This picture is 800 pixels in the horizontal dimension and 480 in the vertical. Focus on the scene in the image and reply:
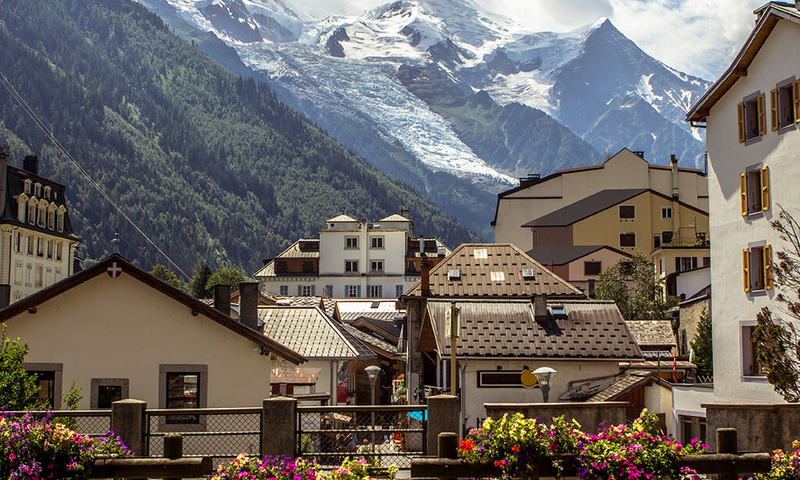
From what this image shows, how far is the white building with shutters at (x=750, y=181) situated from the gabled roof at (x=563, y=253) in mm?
48928

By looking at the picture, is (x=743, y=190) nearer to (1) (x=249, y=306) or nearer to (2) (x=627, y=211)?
(1) (x=249, y=306)

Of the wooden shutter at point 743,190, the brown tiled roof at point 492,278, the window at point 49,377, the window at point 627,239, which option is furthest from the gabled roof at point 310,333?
the window at point 627,239

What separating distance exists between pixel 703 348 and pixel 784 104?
19113 millimetres

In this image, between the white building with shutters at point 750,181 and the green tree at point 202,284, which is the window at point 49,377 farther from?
the green tree at point 202,284

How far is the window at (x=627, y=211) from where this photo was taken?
94.4 metres

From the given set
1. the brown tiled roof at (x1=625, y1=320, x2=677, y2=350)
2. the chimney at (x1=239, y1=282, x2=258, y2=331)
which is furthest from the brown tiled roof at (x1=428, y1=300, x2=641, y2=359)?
the brown tiled roof at (x1=625, y1=320, x2=677, y2=350)

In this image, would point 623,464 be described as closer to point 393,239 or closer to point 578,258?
point 578,258

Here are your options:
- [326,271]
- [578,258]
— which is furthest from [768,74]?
[326,271]

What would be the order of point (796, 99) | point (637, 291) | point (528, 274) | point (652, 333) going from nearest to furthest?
point (796, 99) < point (528, 274) < point (652, 333) < point (637, 291)

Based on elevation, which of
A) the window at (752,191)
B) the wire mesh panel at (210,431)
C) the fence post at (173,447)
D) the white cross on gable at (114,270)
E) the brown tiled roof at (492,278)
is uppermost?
the window at (752,191)

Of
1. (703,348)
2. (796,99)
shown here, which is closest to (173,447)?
(796,99)

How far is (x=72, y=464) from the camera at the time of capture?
14.4 meters

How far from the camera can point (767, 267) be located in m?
34.7

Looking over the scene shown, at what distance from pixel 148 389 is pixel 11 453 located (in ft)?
55.3
